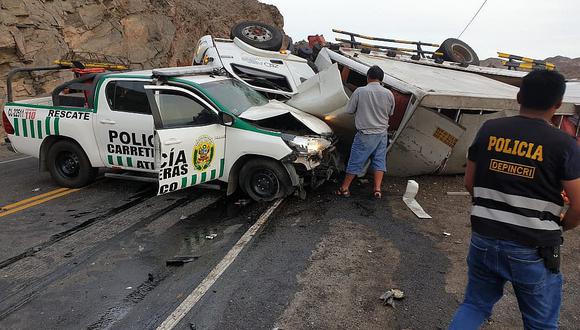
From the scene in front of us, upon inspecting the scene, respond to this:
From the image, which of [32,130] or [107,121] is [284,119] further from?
[32,130]

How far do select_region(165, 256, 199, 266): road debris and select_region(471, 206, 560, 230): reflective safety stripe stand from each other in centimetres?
301

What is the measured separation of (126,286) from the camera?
401 cm

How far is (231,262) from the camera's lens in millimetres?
4422

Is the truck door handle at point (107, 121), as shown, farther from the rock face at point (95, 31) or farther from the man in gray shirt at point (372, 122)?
the rock face at point (95, 31)

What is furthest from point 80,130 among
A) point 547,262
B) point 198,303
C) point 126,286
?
point 547,262

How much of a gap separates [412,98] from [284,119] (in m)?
1.89

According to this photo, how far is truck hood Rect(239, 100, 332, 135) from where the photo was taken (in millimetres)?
6277

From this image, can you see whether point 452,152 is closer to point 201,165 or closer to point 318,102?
point 318,102

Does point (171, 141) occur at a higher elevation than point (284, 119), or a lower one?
lower

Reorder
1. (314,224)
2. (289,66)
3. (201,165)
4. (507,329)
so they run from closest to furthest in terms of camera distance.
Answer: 1. (507,329)
2. (314,224)
3. (201,165)
4. (289,66)

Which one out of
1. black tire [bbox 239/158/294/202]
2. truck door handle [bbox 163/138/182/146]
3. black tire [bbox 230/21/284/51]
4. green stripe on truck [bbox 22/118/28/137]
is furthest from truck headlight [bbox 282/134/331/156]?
black tire [bbox 230/21/284/51]

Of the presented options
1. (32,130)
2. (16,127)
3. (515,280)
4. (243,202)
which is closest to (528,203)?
(515,280)

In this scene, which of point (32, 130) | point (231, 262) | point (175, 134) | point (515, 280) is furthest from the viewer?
point (32, 130)

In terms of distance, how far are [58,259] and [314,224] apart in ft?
9.36
